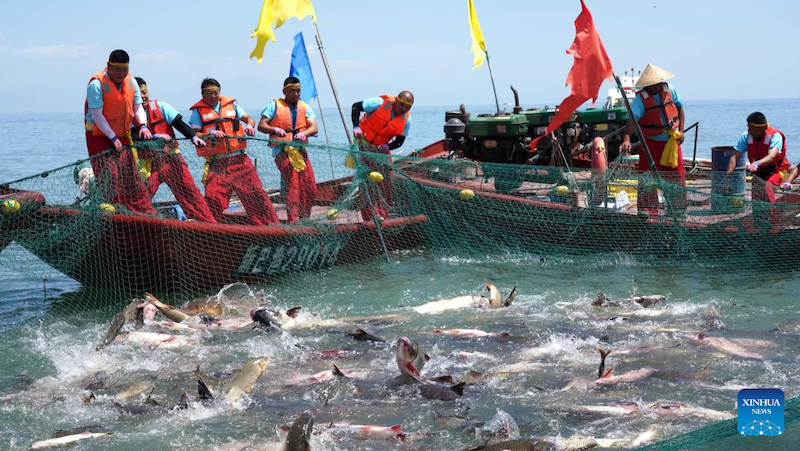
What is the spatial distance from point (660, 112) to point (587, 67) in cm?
132

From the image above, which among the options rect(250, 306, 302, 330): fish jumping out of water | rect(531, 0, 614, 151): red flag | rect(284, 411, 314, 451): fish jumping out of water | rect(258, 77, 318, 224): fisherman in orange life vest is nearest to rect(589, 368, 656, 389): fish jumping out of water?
rect(284, 411, 314, 451): fish jumping out of water

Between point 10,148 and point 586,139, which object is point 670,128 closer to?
point 586,139

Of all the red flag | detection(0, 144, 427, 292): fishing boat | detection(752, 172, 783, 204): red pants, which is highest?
the red flag

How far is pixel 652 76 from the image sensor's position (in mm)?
11039

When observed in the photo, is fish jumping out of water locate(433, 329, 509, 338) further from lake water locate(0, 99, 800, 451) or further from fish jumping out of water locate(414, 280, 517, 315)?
fish jumping out of water locate(414, 280, 517, 315)

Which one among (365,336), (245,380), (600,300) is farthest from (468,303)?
(245,380)

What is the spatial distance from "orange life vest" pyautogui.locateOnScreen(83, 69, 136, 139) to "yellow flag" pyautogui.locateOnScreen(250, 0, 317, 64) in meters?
1.85

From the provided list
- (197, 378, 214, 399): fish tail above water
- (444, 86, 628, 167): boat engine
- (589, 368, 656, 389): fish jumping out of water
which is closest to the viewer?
(197, 378, 214, 399): fish tail above water

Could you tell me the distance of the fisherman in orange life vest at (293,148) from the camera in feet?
34.3

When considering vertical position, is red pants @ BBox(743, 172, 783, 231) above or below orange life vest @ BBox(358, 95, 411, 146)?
below

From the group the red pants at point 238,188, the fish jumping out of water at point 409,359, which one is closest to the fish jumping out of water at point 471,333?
the fish jumping out of water at point 409,359

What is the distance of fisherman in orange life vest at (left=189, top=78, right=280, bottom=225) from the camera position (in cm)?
1016

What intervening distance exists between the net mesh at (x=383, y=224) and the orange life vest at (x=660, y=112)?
63 centimetres

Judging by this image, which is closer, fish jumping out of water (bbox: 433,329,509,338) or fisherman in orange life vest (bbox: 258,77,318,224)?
fish jumping out of water (bbox: 433,329,509,338)
